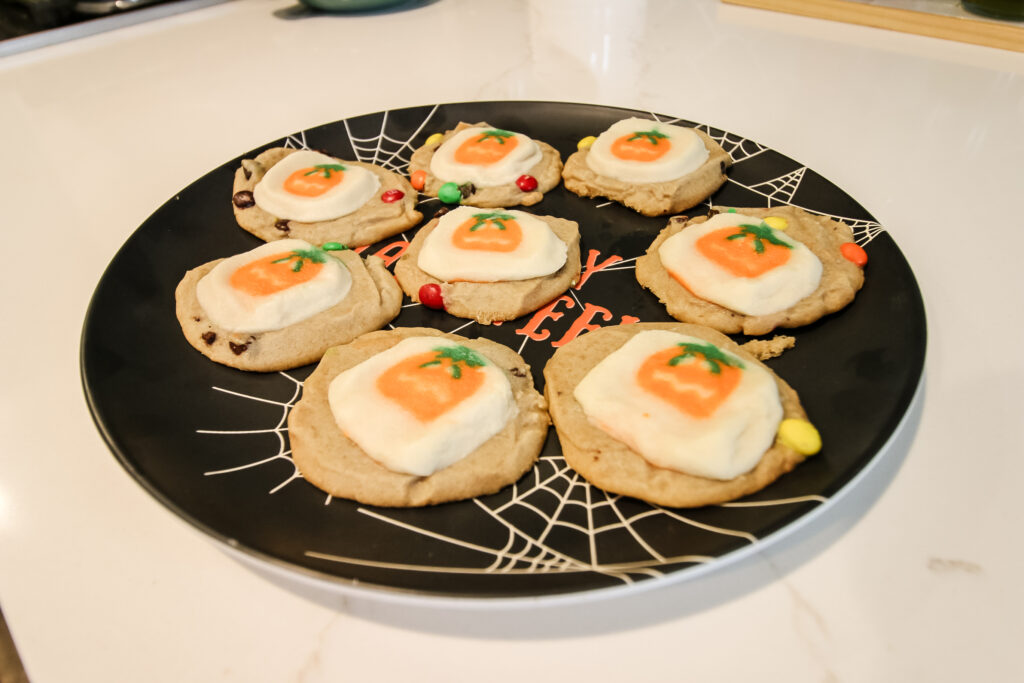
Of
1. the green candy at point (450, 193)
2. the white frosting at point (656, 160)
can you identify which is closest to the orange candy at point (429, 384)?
the green candy at point (450, 193)

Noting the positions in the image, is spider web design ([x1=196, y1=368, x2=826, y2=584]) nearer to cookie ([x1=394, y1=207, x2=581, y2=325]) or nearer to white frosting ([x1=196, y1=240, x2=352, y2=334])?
white frosting ([x1=196, y1=240, x2=352, y2=334])

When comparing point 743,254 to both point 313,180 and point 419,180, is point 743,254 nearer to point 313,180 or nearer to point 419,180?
point 419,180

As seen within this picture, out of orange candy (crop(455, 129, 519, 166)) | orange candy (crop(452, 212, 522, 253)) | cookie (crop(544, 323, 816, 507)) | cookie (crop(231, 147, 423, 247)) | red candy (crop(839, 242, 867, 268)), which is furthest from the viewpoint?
orange candy (crop(455, 129, 519, 166))

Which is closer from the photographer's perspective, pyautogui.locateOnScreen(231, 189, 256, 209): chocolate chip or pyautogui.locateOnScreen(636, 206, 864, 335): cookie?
pyautogui.locateOnScreen(636, 206, 864, 335): cookie

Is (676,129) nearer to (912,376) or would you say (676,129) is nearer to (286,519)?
(912,376)

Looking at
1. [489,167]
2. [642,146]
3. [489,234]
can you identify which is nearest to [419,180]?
[489,167]

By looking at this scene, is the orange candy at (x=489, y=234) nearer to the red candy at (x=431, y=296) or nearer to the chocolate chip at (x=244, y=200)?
the red candy at (x=431, y=296)

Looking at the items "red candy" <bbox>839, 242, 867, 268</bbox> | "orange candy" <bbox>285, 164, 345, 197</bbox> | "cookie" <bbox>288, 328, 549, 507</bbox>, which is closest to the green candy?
"orange candy" <bbox>285, 164, 345, 197</bbox>
